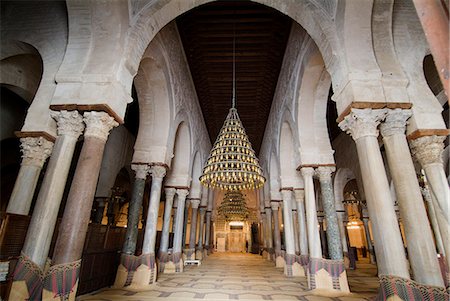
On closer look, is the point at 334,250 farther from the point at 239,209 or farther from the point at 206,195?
the point at 206,195

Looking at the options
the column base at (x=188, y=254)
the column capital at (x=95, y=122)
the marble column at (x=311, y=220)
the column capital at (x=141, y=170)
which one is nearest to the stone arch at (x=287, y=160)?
the marble column at (x=311, y=220)

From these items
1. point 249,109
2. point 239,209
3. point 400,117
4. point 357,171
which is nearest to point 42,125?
point 400,117

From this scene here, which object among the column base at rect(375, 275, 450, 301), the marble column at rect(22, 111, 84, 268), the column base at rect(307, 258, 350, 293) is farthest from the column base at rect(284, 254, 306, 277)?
the marble column at rect(22, 111, 84, 268)

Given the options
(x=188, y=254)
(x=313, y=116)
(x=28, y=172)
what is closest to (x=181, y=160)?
(x=188, y=254)

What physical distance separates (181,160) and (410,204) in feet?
23.8

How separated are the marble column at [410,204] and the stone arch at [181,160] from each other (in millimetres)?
6482

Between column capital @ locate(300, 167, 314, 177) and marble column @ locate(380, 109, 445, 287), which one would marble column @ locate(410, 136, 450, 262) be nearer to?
marble column @ locate(380, 109, 445, 287)

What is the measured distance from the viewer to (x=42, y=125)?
3861mm

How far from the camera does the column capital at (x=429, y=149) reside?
342 cm

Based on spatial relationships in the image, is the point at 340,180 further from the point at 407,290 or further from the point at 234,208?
the point at 407,290

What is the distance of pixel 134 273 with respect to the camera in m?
5.34

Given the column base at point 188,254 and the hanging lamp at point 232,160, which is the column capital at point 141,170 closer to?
the hanging lamp at point 232,160

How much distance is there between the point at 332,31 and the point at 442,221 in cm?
328

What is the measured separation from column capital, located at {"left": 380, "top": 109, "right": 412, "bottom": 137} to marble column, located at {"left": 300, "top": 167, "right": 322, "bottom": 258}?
2.80 meters
